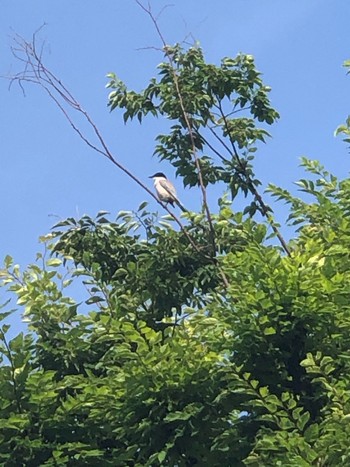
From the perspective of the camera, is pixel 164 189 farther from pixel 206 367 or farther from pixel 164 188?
pixel 206 367

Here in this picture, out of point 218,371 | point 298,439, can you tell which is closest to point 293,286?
point 218,371

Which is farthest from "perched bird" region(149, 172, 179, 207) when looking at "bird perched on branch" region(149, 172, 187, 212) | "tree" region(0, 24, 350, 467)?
"tree" region(0, 24, 350, 467)

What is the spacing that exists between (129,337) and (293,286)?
1122 millimetres

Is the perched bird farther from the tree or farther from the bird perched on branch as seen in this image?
the tree

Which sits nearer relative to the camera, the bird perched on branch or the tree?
the tree

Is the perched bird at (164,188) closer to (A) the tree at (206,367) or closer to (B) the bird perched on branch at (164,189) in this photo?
(B) the bird perched on branch at (164,189)

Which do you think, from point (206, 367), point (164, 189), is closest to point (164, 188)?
point (164, 189)

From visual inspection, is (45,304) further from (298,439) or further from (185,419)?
(298,439)

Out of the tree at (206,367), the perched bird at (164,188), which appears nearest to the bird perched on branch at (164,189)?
the perched bird at (164,188)

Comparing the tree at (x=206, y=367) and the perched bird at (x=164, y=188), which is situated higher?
the perched bird at (x=164, y=188)

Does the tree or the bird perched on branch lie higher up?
the bird perched on branch

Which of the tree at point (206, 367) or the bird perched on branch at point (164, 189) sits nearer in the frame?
the tree at point (206, 367)

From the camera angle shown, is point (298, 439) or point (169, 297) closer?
point (298, 439)

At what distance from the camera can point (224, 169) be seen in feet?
31.2
